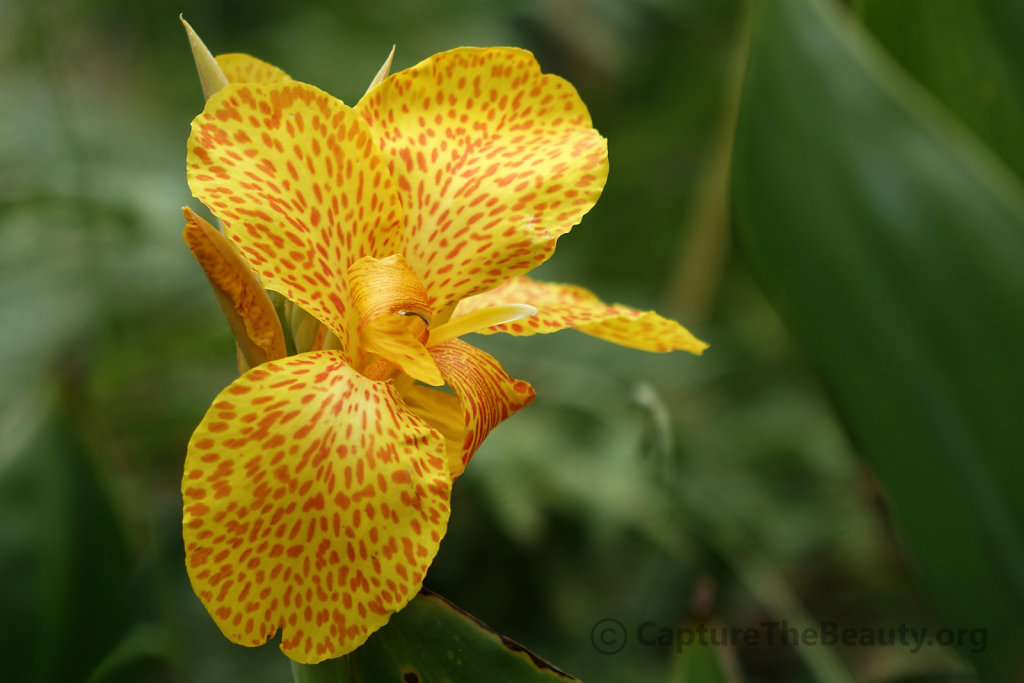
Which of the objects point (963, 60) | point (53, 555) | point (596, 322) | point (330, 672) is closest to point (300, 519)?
point (330, 672)

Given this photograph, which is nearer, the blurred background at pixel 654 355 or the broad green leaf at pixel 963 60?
the blurred background at pixel 654 355

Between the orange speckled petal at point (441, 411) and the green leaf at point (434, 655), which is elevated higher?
the orange speckled petal at point (441, 411)

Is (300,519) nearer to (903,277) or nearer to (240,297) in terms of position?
(240,297)

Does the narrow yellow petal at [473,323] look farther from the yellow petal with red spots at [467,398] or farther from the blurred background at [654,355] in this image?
the blurred background at [654,355]

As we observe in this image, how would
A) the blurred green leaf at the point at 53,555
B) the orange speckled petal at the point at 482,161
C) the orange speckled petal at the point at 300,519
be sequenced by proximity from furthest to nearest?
the blurred green leaf at the point at 53,555 < the orange speckled petal at the point at 482,161 < the orange speckled petal at the point at 300,519

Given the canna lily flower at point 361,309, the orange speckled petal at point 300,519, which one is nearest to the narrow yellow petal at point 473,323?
the canna lily flower at point 361,309

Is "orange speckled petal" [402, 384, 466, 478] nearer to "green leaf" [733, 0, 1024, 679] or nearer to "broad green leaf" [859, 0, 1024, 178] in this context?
"green leaf" [733, 0, 1024, 679]

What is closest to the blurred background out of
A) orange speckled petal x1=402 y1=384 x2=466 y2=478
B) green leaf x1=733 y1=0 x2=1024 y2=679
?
green leaf x1=733 y1=0 x2=1024 y2=679
